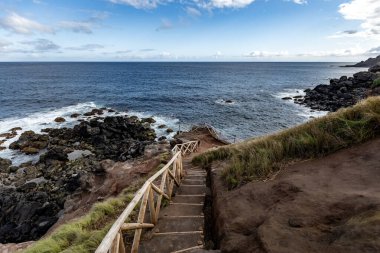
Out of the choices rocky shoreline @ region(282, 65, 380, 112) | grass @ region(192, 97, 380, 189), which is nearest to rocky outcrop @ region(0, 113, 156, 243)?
grass @ region(192, 97, 380, 189)

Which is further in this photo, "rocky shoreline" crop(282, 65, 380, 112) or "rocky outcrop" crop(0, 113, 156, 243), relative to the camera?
"rocky shoreline" crop(282, 65, 380, 112)

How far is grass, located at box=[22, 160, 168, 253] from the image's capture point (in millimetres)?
6480

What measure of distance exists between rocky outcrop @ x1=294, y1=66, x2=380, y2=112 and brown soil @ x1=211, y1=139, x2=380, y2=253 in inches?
1872

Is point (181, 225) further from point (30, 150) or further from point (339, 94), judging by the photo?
point (339, 94)

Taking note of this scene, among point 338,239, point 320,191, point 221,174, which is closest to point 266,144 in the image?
point 221,174

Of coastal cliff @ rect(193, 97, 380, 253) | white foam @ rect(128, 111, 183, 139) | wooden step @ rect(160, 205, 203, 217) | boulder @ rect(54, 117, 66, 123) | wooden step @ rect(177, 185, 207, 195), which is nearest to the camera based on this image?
coastal cliff @ rect(193, 97, 380, 253)

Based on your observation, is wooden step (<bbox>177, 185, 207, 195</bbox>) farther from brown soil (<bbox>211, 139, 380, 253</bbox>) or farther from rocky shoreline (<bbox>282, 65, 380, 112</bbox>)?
rocky shoreline (<bbox>282, 65, 380, 112</bbox>)

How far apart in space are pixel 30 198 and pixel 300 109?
151 ft

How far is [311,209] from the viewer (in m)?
5.11

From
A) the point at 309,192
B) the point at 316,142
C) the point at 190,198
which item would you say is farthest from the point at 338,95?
the point at 309,192

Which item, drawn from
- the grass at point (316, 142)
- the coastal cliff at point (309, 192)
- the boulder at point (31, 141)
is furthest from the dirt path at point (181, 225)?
the boulder at point (31, 141)

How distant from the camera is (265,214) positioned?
5.57 metres

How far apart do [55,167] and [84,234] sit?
2260 centimetres

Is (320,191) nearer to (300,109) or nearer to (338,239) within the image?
(338,239)
